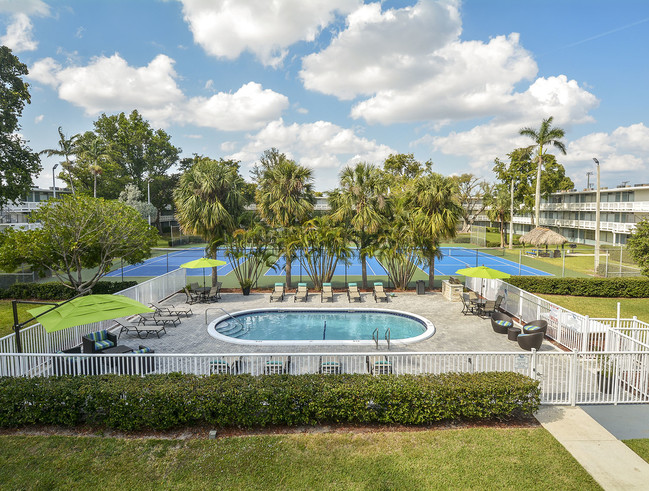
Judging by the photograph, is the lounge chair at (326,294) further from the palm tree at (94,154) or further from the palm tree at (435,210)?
the palm tree at (94,154)

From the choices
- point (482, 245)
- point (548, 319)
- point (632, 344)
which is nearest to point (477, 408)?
point (632, 344)

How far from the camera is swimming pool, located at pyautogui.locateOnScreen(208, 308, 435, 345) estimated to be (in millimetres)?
15141

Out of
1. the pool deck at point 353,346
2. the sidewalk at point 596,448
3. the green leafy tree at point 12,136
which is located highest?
the green leafy tree at point 12,136

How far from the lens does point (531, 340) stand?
1236 centimetres

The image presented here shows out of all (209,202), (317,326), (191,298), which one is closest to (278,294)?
(317,326)

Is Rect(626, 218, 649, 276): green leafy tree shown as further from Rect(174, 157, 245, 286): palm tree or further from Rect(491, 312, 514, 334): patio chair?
Rect(174, 157, 245, 286): palm tree

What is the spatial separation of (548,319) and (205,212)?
16.8 meters

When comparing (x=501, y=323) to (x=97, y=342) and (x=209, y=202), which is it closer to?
(x=97, y=342)

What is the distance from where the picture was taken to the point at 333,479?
6.07 metres

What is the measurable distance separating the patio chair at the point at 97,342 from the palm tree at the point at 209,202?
9.58m

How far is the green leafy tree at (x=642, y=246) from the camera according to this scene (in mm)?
19594

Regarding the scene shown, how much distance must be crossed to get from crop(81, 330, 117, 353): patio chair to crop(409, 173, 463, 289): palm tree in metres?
15.0

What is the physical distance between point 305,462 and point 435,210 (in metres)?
16.6

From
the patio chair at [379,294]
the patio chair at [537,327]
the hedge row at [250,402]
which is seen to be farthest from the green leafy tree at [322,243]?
the hedge row at [250,402]
